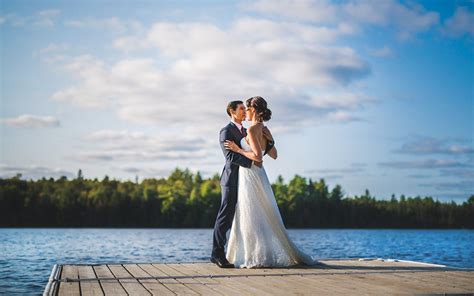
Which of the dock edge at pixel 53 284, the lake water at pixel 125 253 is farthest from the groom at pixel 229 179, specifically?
the lake water at pixel 125 253

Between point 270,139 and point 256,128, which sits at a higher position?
point 256,128

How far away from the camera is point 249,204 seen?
29.5 ft

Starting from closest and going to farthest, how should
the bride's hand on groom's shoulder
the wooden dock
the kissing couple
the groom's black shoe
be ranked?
1. the wooden dock
2. the groom's black shoe
3. the kissing couple
4. the bride's hand on groom's shoulder

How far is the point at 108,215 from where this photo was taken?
3647 inches

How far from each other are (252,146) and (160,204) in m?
89.4

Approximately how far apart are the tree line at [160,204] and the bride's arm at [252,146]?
8499 cm

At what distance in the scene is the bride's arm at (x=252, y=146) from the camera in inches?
345

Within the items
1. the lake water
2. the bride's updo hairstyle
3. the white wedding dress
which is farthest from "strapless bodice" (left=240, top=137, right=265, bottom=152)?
the lake water

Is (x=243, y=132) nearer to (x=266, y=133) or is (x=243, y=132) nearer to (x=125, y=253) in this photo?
(x=266, y=133)

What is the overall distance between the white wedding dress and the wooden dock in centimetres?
35

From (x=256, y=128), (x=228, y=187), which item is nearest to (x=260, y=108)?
(x=256, y=128)

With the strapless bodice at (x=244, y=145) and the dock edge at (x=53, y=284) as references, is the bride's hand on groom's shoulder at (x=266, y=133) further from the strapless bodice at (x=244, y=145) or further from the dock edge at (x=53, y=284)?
the dock edge at (x=53, y=284)

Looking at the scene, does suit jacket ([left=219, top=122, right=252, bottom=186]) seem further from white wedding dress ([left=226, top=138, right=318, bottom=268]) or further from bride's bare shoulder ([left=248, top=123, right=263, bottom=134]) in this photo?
bride's bare shoulder ([left=248, top=123, right=263, bottom=134])

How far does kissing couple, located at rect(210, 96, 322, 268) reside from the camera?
880cm
